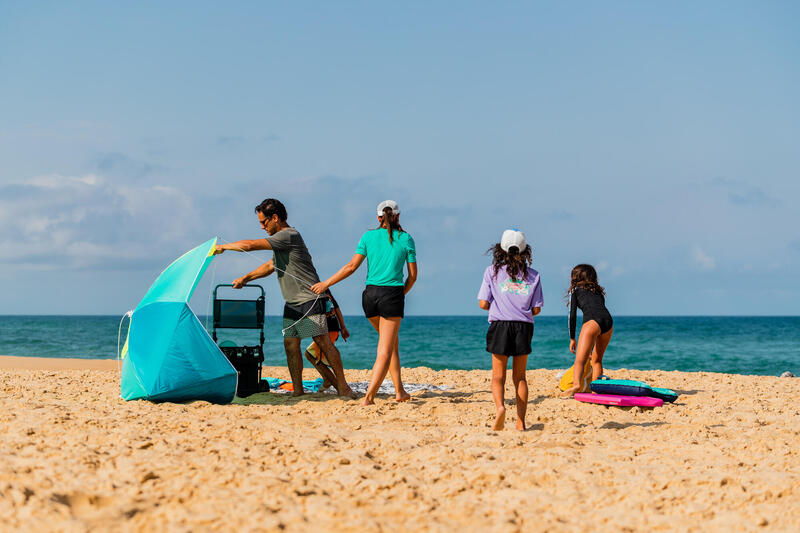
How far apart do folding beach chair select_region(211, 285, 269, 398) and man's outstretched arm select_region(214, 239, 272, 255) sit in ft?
1.88

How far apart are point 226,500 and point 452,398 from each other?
12.7 feet

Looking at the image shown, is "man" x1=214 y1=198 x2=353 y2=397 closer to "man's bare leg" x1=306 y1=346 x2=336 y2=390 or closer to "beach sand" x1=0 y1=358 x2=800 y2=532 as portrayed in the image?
"man's bare leg" x1=306 y1=346 x2=336 y2=390

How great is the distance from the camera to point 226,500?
319 centimetres

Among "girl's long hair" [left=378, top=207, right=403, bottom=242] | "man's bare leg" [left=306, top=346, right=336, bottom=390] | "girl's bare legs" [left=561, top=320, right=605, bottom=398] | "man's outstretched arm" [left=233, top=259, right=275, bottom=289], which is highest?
"girl's long hair" [left=378, top=207, right=403, bottom=242]

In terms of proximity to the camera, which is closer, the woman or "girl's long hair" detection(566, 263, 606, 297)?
the woman

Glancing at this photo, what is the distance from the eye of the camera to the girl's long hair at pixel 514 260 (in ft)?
16.6

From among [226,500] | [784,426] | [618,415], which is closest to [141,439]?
[226,500]

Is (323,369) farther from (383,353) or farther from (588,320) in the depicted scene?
(588,320)

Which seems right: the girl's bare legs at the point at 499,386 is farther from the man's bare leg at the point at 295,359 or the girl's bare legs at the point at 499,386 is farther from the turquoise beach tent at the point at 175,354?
the turquoise beach tent at the point at 175,354

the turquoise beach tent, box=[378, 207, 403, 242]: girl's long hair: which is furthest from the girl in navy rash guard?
the turquoise beach tent

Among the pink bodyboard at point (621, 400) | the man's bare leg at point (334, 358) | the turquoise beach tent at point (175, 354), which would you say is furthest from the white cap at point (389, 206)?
the pink bodyboard at point (621, 400)

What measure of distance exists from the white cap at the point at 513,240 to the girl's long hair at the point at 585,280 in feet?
7.34

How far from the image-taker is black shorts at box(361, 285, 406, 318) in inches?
236

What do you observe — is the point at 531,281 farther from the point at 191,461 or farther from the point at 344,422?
the point at 191,461
